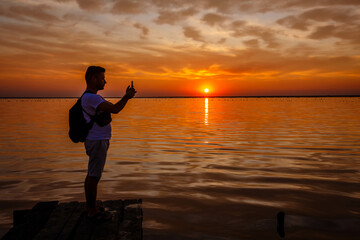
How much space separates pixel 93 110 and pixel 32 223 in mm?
2049

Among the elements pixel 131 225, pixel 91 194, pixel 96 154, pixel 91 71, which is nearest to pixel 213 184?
pixel 131 225

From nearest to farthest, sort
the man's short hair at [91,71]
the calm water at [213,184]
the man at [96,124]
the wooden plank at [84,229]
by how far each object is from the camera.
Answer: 1. the wooden plank at [84,229]
2. the man at [96,124]
3. the man's short hair at [91,71]
4. the calm water at [213,184]

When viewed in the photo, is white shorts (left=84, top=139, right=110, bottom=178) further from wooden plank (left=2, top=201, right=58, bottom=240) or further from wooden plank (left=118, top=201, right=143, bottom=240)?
wooden plank (left=2, top=201, right=58, bottom=240)

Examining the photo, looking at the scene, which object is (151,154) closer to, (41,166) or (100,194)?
(41,166)

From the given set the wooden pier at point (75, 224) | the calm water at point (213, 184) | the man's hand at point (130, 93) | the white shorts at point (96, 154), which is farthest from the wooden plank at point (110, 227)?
the man's hand at point (130, 93)

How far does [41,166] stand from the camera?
11227 mm

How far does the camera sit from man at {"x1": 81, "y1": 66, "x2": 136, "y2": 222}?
4379 millimetres

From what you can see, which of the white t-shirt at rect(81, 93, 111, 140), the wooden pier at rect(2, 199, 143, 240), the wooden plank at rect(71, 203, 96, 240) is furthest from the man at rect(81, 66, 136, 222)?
the wooden pier at rect(2, 199, 143, 240)

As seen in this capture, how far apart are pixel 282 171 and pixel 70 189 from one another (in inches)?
276

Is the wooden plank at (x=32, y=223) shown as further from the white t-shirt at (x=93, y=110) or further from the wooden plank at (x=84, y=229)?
the white t-shirt at (x=93, y=110)

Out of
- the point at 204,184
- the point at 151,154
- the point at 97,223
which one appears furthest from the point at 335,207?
the point at 151,154

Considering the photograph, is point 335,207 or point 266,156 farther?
point 266,156

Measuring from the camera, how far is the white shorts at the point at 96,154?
4.48m

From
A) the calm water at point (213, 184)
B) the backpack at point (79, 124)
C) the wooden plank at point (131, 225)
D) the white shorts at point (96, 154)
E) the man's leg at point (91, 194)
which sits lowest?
the calm water at point (213, 184)
